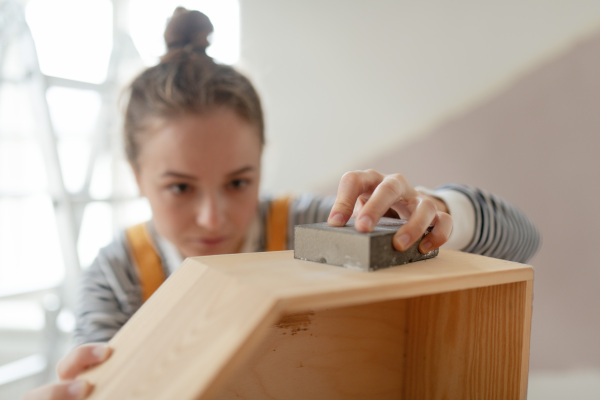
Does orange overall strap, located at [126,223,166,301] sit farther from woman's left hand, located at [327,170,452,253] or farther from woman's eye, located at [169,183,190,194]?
woman's left hand, located at [327,170,452,253]

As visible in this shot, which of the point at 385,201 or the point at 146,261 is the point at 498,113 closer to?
the point at 385,201

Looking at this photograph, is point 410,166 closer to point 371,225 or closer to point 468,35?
point 468,35

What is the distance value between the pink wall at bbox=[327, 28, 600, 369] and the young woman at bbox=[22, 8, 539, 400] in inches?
7.2

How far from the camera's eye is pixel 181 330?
44 centimetres

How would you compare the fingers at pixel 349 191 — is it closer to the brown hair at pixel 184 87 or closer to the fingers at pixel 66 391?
the fingers at pixel 66 391

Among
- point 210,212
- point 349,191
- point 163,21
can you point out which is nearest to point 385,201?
point 349,191

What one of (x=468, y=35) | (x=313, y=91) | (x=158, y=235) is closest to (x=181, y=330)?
(x=158, y=235)

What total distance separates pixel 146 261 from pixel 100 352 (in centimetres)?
53

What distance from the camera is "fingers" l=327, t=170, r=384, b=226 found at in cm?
54

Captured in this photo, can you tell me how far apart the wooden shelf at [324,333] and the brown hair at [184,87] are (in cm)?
53

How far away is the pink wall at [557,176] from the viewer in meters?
1.01

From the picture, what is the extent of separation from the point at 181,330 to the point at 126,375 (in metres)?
0.07

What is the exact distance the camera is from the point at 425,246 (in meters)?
0.53

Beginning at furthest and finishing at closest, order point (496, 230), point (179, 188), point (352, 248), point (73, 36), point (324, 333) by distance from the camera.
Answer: point (73, 36) < point (179, 188) < point (496, 230) < point (324, 333) < point (352, 248)
